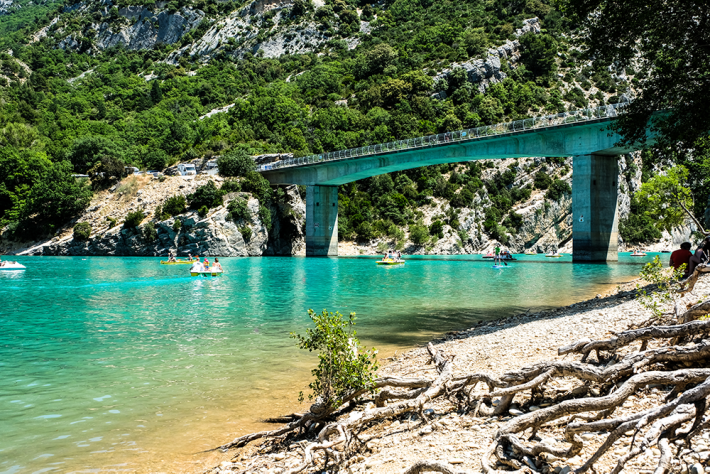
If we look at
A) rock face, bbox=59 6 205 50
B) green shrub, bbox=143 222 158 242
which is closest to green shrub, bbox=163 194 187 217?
green shrub, bbox=143 222 158 242

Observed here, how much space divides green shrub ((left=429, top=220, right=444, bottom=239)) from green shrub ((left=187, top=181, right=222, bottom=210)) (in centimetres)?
3791

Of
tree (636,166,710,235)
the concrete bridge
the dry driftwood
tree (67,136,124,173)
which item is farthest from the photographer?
tree (67,136,124,173)

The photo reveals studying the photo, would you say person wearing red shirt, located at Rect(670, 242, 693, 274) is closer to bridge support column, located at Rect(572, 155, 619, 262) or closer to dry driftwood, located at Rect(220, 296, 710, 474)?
dry driftwood, located at Rect(220, 296, 710, 474)

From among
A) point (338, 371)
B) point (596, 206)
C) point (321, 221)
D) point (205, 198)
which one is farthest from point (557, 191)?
point (338, 371)

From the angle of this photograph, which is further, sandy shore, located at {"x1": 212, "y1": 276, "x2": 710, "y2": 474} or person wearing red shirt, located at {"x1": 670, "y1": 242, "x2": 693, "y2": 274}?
person wearing red shirt, located at {"x1": 670, "y1": 242, "x2": 693, "y2": 274}

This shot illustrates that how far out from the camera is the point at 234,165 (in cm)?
8769

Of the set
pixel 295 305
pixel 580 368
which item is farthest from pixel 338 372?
pixel 295 305

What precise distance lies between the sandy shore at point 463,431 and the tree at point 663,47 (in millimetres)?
8261

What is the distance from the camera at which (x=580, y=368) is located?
598cm

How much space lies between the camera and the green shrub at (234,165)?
87.8 meters

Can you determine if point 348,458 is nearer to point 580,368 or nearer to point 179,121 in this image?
point 580,368

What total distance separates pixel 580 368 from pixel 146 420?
658 centimetres

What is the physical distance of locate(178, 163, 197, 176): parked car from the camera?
90.7 m

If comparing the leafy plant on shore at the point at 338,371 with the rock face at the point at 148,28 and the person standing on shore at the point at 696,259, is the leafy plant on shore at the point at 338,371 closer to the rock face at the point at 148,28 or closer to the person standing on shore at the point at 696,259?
the person standing on shore at the point at 696,259
